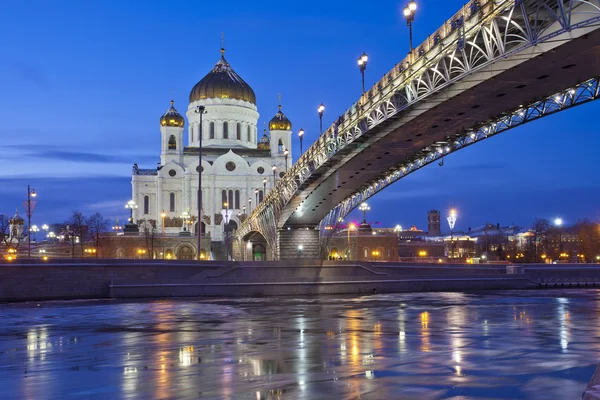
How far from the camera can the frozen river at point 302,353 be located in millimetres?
12164

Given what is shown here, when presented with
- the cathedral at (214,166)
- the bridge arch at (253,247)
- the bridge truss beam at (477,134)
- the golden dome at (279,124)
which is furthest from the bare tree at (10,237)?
the golden dome at (279,124)

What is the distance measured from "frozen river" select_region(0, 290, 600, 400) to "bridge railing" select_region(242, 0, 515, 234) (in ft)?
32.9

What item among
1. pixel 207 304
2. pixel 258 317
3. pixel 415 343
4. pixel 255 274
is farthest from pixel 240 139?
pixel 415 343

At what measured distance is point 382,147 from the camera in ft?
131

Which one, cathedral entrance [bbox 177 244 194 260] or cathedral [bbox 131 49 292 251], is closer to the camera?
cathedral entrance [bbox 177 244 194 260]

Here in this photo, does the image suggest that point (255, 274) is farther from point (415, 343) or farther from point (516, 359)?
point (516, 359)

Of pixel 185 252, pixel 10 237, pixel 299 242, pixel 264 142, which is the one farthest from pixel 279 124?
pixel 299 242

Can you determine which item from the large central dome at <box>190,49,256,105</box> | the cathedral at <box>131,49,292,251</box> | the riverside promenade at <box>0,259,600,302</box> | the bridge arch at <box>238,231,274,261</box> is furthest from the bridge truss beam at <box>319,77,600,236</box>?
the large central dome at <box>190,49,256,105</box>

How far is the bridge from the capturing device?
70.2ft

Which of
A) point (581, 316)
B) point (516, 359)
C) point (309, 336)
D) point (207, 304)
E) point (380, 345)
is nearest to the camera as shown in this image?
point (516, 359)

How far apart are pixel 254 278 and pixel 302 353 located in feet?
89.2

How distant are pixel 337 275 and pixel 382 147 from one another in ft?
32.9

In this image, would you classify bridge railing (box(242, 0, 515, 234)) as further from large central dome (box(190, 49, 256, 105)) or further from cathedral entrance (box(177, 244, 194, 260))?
large central dome (box(190, 49, 256, 105))

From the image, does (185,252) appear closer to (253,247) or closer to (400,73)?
(253,247)
